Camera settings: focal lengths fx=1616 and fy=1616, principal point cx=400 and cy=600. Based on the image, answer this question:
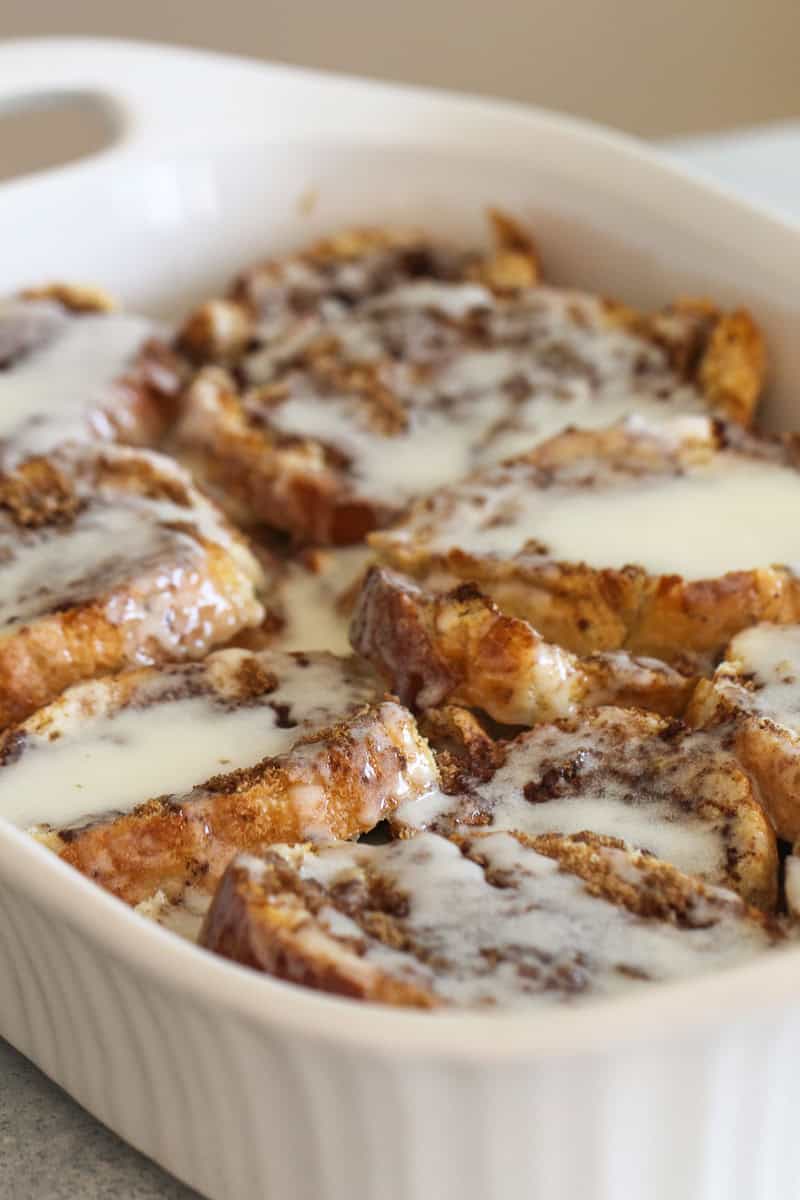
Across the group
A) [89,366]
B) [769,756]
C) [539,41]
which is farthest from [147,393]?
[539,41]

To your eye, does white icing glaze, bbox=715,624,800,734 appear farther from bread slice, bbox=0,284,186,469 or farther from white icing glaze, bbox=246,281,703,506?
bread slice, bbox=0,284,186,469

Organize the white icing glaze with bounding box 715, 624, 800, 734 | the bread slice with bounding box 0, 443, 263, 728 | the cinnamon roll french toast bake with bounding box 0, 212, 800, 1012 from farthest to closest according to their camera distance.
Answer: the bread slice with bounding box 0, 443, 263, 728 < the white icing glaze with bounding box 715, 624, 800, 734 < the cinnamon roll french toast bake with bounding box 0, 212, 800, 1012

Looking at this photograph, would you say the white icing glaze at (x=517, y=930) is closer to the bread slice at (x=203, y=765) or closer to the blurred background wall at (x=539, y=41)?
the bread slice at (x=203, y=765)

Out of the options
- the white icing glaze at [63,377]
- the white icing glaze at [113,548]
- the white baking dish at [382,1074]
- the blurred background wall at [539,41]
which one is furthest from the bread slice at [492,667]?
the blurred background wall at [539,41]

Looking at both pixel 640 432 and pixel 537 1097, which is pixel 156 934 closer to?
pixel 537 1097

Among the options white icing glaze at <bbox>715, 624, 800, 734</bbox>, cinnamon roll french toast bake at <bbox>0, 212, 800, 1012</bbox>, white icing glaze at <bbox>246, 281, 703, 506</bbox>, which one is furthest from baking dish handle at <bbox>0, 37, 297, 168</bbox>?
white icing glaze at <bbox>715, 624, 800, 734</bbox>

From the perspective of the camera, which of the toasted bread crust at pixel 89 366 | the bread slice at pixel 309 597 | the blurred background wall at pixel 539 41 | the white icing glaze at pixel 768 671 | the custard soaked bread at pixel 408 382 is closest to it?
the white icing glaze at pixel 768 671
